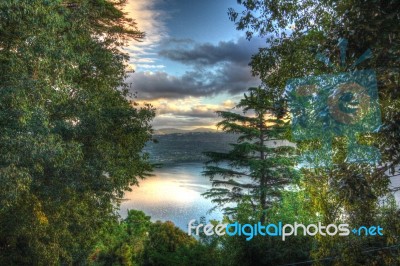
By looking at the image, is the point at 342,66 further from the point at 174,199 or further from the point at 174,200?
the point at 174,199

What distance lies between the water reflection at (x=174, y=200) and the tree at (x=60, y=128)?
1779 centimetres

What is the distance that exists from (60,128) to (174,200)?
37.4 metres

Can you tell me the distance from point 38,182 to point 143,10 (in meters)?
9.90

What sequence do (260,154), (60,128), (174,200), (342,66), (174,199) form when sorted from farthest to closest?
(174,199) < (174,200) < (260,154) < (60,128) < (342,66)

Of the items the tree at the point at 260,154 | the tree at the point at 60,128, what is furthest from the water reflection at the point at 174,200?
the tree at the point at 60,128

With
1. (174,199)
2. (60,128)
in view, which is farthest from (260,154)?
(174,199)

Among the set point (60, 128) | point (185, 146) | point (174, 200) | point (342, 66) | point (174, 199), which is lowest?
point (342, 66)

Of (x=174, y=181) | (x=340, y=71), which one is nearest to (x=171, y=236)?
(x=340, y=71)

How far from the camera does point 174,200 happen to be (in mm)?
45219

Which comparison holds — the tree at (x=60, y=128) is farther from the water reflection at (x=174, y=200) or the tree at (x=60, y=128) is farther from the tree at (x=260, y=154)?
the water reflection at (x=174, y=200)

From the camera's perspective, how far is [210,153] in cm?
2083

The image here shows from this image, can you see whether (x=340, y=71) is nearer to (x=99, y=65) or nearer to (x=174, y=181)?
(x=99, y=65)

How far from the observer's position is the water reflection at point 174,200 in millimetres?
37781

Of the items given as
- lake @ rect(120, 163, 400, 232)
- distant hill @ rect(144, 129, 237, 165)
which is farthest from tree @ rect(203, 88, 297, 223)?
distant hill @ rect(144, 129, 237, 165)
